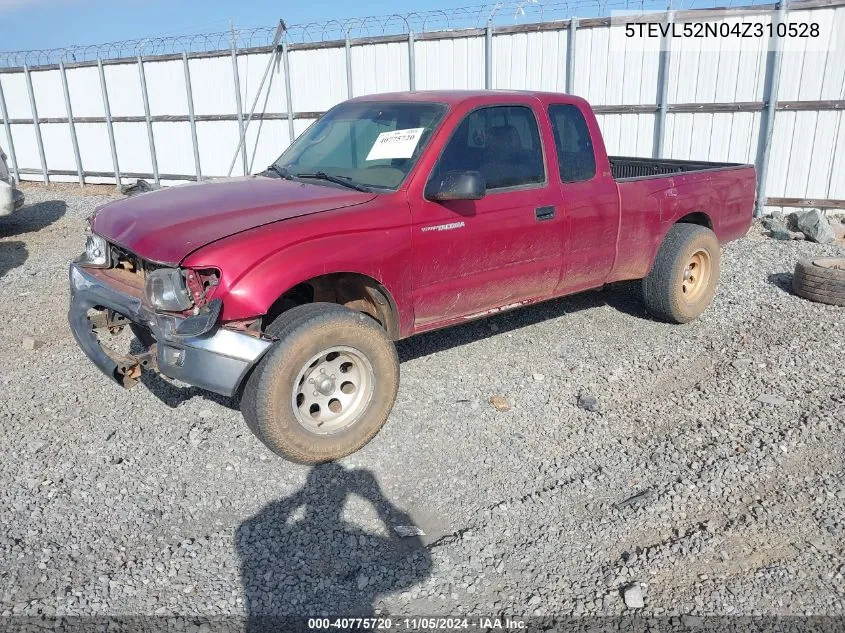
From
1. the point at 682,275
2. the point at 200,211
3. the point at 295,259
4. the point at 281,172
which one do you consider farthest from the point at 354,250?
the point at 682,275

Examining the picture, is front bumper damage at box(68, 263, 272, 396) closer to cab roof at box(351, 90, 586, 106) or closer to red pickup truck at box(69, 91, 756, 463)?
red pickup truck at box(69, 91, 756, 463)

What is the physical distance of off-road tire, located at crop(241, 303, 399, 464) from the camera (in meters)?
3.70

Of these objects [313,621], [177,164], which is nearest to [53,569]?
[313,621]

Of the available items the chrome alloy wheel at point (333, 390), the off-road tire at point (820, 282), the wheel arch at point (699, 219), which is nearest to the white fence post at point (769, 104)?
the off-road tire at point (820, 282)

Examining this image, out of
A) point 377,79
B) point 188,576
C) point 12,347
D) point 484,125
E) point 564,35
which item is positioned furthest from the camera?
point 377,79

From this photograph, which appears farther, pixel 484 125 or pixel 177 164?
pixel 177 164

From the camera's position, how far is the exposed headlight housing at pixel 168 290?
3637 mm

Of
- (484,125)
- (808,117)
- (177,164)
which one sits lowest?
(177,164)

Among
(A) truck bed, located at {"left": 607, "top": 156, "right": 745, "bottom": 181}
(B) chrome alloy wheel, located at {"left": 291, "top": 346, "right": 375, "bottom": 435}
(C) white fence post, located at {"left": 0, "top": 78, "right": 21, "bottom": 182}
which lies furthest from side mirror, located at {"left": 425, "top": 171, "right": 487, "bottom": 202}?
(C) white fence post, located at {"left": 0, "top": 78, "right": 21, "bottom": 182}

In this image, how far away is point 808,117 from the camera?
9.88 m

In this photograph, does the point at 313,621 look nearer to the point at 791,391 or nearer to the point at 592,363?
the point at 592,363

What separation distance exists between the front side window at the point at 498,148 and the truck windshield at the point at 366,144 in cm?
20

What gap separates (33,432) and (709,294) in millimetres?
5621

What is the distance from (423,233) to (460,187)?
0.37 m
